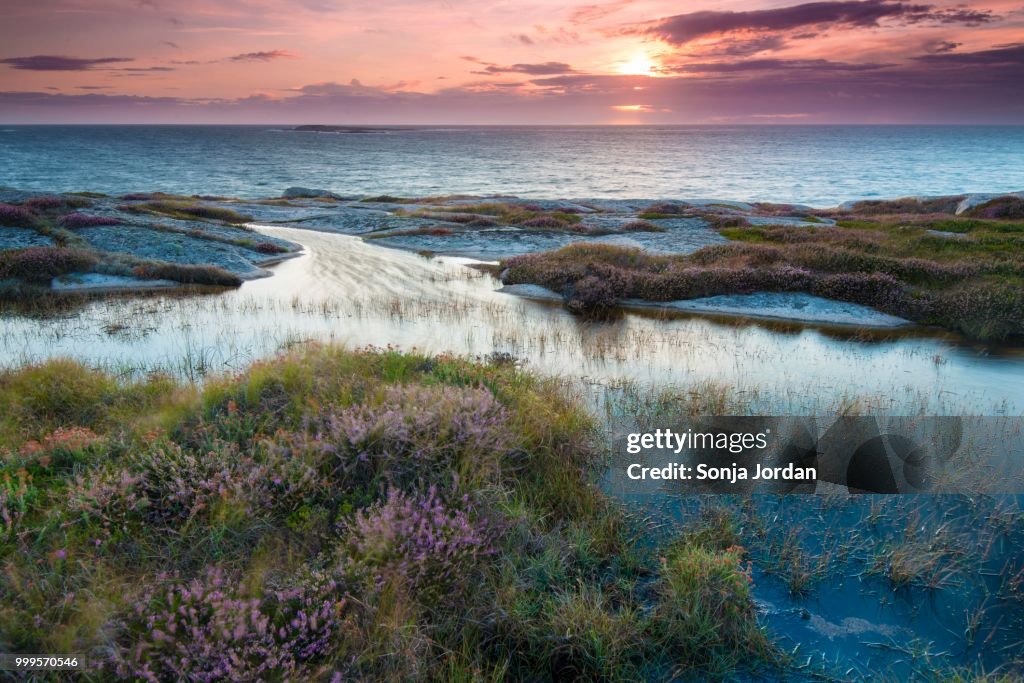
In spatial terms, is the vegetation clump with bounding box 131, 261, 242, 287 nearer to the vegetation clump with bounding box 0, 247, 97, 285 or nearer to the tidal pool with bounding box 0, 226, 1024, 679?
the tidal pool with bounding box 0, 226, 1024, 679

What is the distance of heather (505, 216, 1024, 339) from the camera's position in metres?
19.3

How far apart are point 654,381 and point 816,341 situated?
6.91 metres

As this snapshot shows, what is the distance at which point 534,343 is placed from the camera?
1642 cm

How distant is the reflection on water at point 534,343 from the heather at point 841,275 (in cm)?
200

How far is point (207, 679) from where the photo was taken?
4.62 m

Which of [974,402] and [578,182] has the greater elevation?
[578,182]

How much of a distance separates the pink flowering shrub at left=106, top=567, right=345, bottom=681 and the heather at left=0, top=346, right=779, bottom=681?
0.07 ft

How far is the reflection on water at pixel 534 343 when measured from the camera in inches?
528

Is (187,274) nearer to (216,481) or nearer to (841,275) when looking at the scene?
(216,481)

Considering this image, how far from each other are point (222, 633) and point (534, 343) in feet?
39.6

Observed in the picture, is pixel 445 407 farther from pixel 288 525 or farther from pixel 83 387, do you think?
pixel 83 387

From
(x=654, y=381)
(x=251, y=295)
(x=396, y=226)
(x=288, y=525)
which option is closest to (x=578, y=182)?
(x=396, y=226)

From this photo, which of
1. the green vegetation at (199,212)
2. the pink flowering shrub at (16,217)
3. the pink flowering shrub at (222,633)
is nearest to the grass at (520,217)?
the green vegetation at (199,212)

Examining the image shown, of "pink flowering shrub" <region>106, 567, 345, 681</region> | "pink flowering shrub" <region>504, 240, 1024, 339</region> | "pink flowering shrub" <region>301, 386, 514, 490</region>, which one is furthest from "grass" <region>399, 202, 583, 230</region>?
"pink flowering shrub" <region>106, 567, 345, 681</region>
